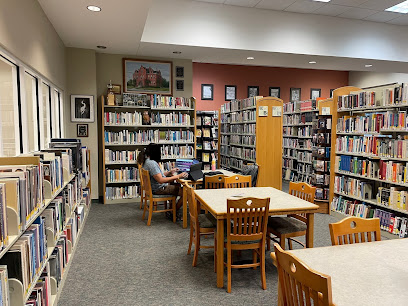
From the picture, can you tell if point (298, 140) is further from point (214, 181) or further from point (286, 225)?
point (286, 225)

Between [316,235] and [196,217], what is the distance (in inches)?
85.1

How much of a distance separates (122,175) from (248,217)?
409 centimetres

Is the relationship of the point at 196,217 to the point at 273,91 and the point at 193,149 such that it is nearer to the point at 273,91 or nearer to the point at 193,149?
the point at 193,149

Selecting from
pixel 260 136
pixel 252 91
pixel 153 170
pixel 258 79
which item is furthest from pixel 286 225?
pixel 258 79

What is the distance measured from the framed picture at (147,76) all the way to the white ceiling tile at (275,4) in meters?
2.32

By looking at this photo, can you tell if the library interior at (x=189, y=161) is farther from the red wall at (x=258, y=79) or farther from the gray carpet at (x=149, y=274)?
the red wall at (x=258, y=79)

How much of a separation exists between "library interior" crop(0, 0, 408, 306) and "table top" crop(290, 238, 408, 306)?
0.01 m

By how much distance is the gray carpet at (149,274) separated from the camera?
2.76 metres

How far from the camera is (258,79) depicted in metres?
11.0

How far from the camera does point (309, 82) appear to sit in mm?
11508

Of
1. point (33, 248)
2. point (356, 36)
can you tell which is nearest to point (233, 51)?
point (356, 36)

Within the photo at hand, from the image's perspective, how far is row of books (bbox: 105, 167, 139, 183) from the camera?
6.26 metres

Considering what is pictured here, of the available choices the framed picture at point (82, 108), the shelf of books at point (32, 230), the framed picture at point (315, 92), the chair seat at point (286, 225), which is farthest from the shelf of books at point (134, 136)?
the framed picture at point (315, 92)

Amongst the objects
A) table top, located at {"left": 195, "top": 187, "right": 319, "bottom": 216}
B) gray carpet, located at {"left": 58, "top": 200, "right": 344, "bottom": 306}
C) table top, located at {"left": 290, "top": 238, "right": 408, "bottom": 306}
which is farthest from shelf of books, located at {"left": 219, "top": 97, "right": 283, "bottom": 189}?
table top, located at {"left": 290, "top": 238, "right": 408, "bottom": 306}
